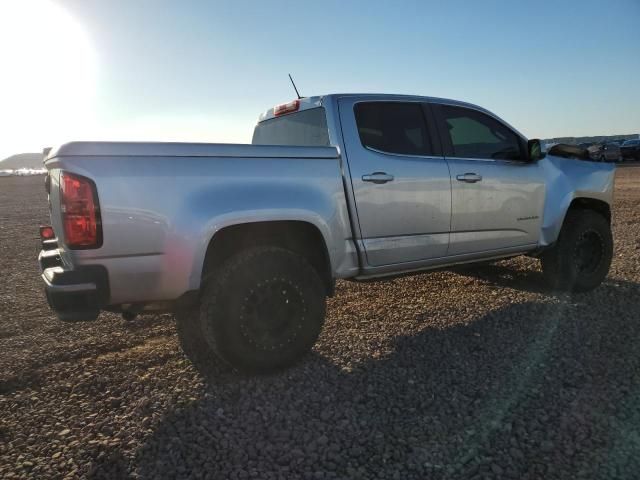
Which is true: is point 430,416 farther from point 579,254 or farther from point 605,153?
point 605,153

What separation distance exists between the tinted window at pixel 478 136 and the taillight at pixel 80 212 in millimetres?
3038

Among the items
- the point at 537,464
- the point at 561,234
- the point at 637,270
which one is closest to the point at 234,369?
the point at 537,464

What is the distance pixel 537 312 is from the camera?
14.9 feet

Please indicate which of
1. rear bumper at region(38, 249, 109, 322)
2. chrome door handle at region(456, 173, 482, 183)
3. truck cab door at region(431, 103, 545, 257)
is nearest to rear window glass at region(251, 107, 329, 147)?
truck cab door at region(431, 103, 545, 257)

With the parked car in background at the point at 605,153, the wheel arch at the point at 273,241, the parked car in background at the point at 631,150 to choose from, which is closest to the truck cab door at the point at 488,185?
the parked car in background at the point at 605,153

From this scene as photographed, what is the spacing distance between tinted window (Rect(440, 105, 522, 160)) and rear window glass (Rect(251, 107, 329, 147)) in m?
1.23

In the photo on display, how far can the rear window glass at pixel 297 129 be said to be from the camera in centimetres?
399

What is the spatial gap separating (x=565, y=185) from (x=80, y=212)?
14.9ft

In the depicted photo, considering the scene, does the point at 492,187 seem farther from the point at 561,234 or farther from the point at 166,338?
the point at 166,338

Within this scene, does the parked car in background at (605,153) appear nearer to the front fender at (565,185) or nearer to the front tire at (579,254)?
the front fender at (565,185)

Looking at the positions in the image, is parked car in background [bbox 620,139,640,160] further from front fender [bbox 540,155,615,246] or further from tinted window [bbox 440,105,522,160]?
tinted window [bbox 440,105,522,160]

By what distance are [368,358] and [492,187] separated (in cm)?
203

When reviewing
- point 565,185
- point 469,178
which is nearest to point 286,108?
point 469,178

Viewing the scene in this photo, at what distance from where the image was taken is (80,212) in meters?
2.72
